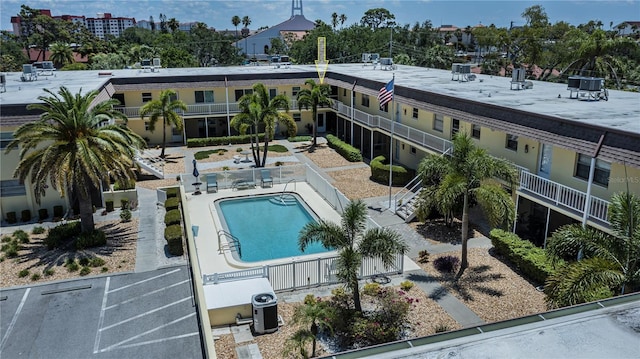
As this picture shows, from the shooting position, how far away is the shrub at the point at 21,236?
21000 millimetres

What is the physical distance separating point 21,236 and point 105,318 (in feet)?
27.7

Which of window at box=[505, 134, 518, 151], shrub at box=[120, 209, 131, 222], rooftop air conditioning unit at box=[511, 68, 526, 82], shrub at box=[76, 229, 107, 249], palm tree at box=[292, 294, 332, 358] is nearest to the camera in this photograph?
palm tree at box=[292, 294, 332, 358]

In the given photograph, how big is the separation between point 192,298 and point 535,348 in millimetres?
12066

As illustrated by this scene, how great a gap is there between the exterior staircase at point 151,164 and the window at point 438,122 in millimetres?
16532

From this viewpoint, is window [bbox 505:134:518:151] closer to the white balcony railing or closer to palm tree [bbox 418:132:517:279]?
the white balcony railing

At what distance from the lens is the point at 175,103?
114ft

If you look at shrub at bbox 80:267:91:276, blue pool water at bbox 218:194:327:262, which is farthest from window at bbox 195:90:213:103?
shrub at bbox 80:267:91:276

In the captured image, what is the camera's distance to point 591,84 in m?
23.5

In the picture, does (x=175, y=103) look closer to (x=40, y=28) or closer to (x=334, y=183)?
(x=334, y=183)

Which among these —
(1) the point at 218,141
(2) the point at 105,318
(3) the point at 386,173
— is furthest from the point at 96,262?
(1) the point at 218,141

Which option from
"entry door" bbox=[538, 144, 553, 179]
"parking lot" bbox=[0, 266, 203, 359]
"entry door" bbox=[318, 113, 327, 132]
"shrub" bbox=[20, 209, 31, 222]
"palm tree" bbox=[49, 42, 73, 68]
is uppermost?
"palm tree" bbox=[49, 42, 73, 68]

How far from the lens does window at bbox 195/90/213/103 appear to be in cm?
4009

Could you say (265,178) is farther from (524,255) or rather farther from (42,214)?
(524,255)

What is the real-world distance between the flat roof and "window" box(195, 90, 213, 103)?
5.17ft
